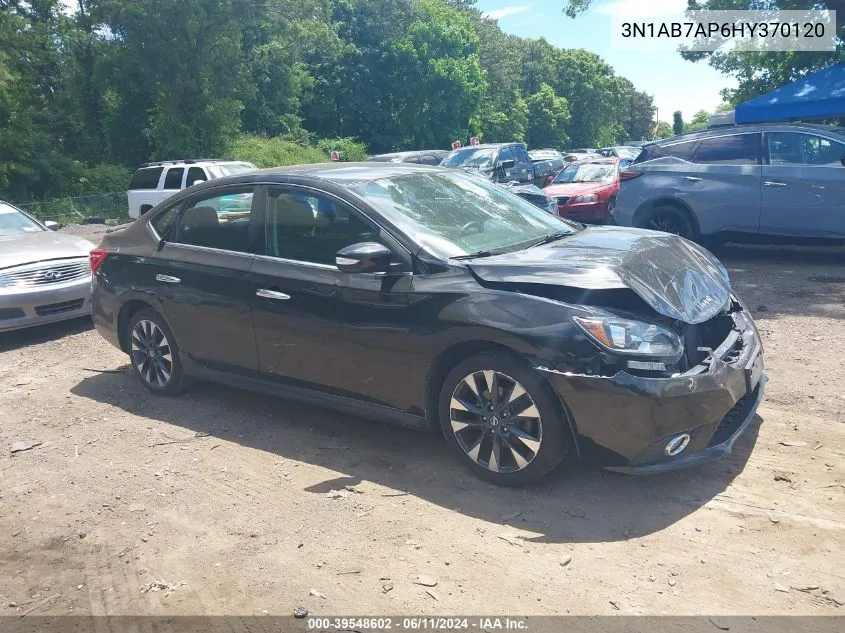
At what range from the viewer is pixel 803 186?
31.2 feet

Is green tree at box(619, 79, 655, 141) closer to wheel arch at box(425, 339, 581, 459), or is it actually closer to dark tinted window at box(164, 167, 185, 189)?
dark tinted window at box(164, 167, 185, 189)

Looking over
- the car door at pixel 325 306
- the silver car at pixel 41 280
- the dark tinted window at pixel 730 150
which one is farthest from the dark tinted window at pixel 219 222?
the dark tinted window at pixel 730 150

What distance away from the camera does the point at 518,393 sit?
3920 millimetres

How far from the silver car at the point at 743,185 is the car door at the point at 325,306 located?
23.2ft

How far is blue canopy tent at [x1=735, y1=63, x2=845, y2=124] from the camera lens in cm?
1352

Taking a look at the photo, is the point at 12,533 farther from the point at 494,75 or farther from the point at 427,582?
the point at 494,75

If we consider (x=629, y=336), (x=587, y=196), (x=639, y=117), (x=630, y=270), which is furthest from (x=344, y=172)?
(x=639, y=117)

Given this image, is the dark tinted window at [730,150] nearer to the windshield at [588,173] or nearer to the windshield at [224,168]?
the windshield at [588,173]

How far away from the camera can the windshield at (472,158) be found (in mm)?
17141

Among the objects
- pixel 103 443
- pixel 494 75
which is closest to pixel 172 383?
pixel 103 443

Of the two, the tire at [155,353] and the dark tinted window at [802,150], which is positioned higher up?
the dark tinted window at [802,150]

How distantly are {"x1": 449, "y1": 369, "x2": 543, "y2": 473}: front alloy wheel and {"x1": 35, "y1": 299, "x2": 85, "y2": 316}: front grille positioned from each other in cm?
584

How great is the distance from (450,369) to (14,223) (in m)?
7.50

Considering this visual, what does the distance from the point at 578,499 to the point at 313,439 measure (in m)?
1.89
